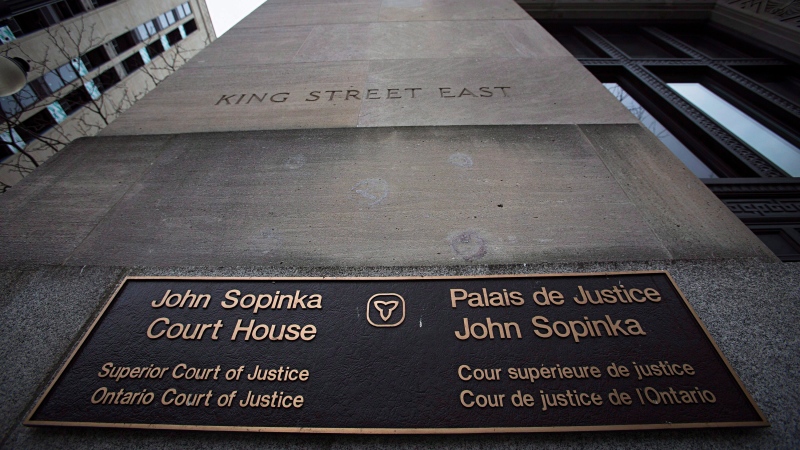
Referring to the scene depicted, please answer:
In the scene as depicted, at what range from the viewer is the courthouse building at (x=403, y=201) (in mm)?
2471

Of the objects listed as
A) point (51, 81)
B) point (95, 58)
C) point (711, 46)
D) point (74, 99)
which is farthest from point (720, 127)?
point (95, 58)

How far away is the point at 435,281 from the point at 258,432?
1.58 meters

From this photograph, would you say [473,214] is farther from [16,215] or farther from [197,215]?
[16,215]

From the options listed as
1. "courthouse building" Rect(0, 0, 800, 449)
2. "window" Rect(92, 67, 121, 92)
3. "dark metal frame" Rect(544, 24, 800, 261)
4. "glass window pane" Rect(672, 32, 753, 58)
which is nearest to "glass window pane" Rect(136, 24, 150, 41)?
"window" Rect(92, 67, 121, 92)

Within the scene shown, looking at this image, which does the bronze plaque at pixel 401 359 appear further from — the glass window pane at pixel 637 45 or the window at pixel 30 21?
the window at pixel 30 21

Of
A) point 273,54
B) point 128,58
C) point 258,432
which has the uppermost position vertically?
point 273,54

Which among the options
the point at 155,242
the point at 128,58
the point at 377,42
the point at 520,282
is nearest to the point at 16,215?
the point at 155,242

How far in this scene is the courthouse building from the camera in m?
2.47

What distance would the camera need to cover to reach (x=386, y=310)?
265cm

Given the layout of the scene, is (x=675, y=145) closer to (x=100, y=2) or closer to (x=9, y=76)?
(x=9, y=76)

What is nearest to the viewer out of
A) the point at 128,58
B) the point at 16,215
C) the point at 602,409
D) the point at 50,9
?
the point at 602,409

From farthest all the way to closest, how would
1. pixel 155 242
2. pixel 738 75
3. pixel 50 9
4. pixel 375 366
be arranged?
pixel 50 9, pixel 738 75, pixel 155 242, pixel 375 366

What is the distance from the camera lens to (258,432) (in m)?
2.14

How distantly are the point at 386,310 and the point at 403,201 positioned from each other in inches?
48.7
